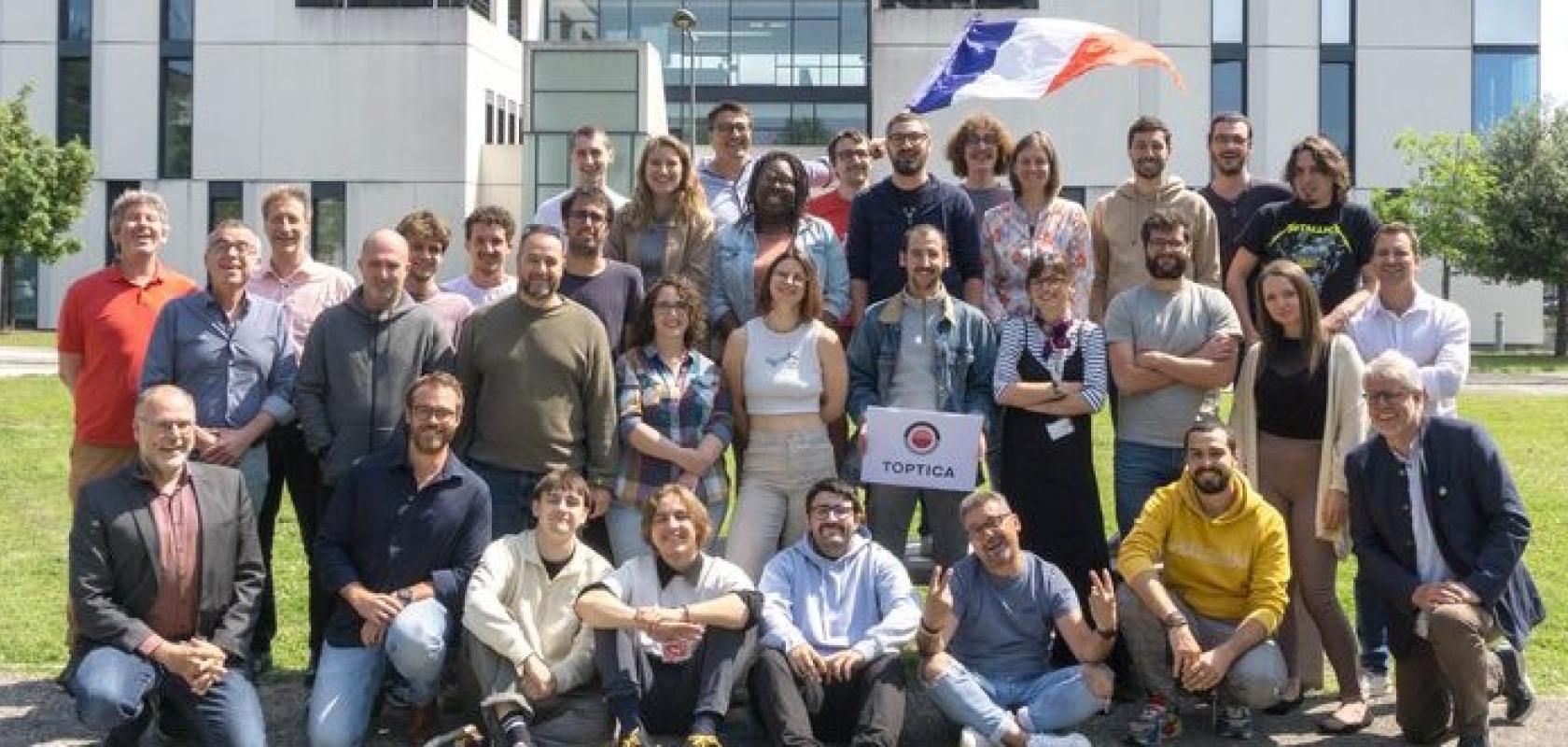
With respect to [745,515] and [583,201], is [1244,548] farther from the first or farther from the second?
[583,201]

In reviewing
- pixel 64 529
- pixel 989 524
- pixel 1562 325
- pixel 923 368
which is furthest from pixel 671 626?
pixel 1562 325

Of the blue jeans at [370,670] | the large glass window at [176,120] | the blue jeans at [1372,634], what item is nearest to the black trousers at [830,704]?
the blue jeans at [370,670]

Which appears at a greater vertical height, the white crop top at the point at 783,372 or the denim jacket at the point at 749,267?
the denim jacket at the point at 749,267

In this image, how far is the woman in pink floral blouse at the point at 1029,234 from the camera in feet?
28.6

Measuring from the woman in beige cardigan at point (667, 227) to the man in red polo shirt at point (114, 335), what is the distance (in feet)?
7.69

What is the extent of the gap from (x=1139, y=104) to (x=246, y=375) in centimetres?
3910

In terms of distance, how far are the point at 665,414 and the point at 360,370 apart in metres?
1.50

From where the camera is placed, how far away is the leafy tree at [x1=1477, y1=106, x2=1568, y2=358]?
4259 centimetres

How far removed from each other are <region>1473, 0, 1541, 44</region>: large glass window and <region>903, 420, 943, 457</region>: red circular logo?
148 feet

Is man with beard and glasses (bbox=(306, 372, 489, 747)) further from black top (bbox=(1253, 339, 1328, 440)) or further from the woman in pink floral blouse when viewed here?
black top (bbox=(1253, 339, 1328, 440))

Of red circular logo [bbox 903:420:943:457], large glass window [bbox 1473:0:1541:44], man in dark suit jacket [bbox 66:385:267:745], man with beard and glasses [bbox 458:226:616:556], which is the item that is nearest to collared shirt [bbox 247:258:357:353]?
man with beard and glasses [bbox 458:226:616:556]

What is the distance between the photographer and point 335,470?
7.76 m

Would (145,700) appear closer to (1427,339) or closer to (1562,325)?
(1427,339)

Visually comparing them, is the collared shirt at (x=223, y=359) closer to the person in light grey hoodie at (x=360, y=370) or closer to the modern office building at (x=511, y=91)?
the person in light grey hoodie at (x=360, y=370)
